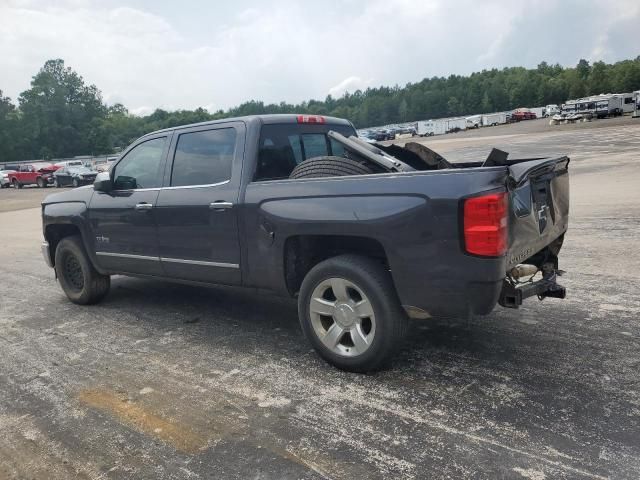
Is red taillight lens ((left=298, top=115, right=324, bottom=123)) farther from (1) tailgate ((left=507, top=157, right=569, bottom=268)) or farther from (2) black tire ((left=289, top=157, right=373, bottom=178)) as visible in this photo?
(1) tailgate ((left=507, top=157, right=569, bottom=268))

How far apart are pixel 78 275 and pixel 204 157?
98.1 inches

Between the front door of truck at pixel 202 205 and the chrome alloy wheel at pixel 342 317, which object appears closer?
the chrome alloy wheel at pixel 342 317

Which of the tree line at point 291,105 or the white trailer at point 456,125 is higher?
the tree line at point 291,105

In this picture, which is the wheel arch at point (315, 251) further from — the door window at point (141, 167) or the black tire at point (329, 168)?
the door window at point (141, 167)

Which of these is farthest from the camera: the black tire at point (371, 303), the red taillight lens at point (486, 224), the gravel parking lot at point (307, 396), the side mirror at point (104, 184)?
the side mirror at point (104, 184)

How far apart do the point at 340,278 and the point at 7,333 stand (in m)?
3.58

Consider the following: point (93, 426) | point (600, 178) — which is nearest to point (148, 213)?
point (93, 426)

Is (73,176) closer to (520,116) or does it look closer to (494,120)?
(494,120)

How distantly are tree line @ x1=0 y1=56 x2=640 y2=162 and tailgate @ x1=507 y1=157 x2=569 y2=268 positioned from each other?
3835 cm

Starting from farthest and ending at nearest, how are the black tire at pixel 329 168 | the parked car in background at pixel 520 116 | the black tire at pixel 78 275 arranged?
1. the parked car in background at pixel 520 116
2. the black tire at pixel 78 275
3. the black tire at pixel 329 168

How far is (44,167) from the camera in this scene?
119 feet

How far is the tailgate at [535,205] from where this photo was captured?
3391 mm

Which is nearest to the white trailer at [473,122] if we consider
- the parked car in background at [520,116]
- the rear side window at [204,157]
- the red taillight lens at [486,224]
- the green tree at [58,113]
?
the parked car in background at [520,116]

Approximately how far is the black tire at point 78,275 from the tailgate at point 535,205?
4.42 m
